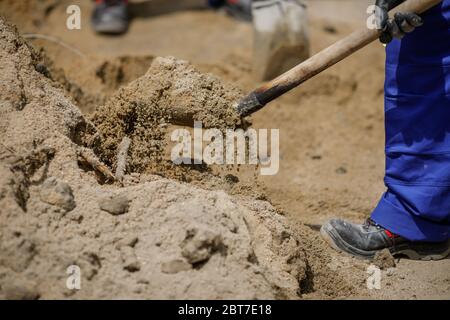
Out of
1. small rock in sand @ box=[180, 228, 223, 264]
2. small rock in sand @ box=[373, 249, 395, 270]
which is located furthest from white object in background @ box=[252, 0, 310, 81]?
small rock in sand @ box=[180, 228, 223, 264]

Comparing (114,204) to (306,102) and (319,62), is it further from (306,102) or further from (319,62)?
(306,102)

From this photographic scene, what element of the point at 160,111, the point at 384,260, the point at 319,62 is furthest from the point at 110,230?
the point at 384,260

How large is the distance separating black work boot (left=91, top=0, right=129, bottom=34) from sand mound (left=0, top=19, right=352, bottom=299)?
2908 mm

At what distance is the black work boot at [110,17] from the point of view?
5.21 metres

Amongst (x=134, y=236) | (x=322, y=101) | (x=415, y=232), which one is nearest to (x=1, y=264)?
(x=134, y=236)

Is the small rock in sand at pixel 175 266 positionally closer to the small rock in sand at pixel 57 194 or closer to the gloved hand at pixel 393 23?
the small rock in sand at pixel 57 194

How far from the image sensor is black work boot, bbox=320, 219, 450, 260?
2592mm

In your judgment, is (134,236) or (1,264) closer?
(1,264)

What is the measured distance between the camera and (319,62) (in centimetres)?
242

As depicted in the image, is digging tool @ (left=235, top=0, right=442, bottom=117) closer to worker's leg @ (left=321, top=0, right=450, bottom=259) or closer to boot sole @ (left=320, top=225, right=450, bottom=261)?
worker's leg @ (left=321, top=0, right=450, bottom=259)

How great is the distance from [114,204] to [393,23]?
1219mm

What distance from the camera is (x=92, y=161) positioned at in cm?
224

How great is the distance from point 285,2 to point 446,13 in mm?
1849
